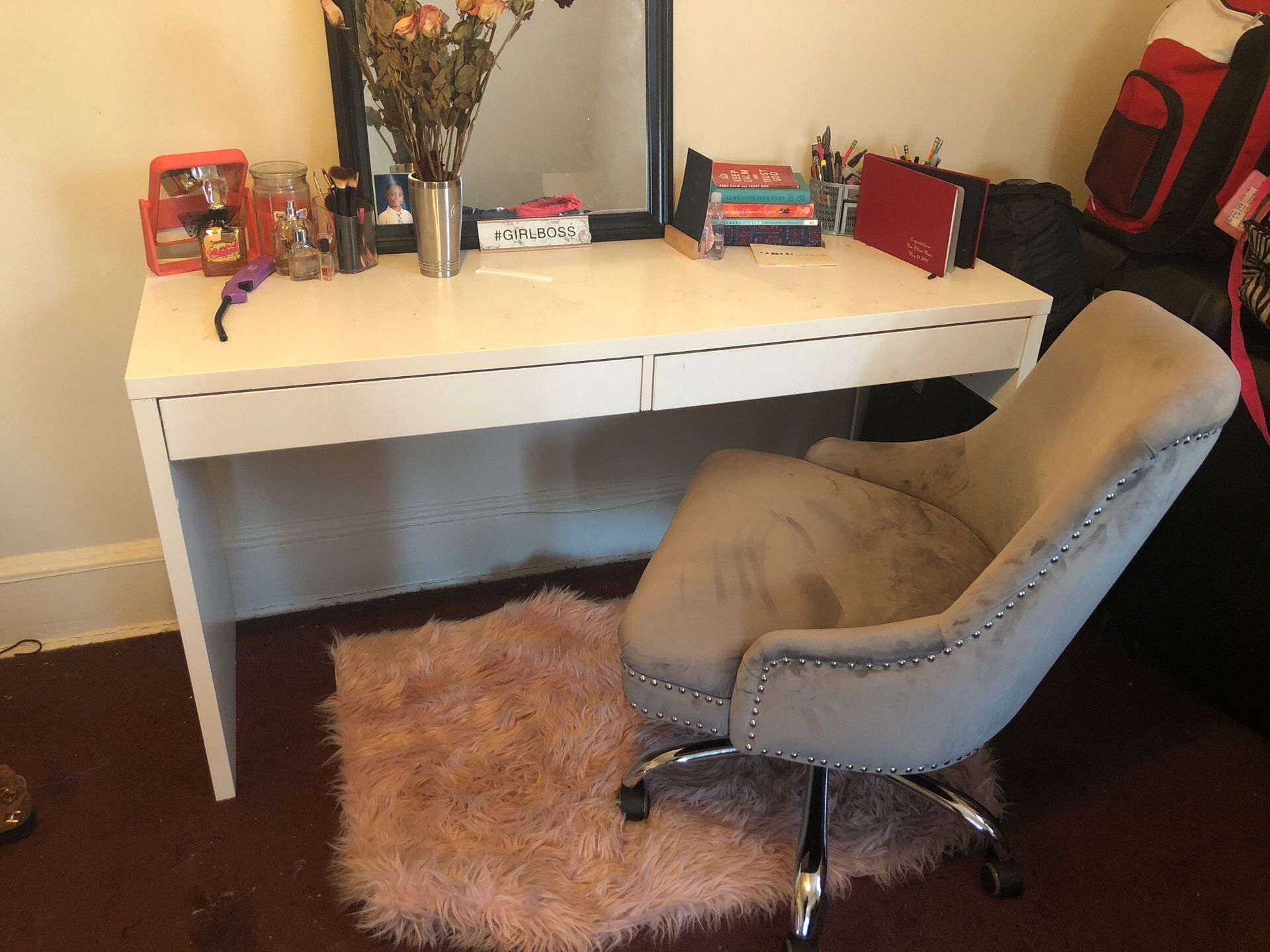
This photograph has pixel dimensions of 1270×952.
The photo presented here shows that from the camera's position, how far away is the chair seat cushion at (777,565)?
1.16 m

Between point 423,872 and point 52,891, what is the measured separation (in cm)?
52

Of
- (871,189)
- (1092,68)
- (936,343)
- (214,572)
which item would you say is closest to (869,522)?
(936,343)

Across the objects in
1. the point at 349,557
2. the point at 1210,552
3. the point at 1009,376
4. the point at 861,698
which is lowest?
the point at 349,557

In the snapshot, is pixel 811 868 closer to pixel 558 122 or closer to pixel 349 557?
pixel 349 557

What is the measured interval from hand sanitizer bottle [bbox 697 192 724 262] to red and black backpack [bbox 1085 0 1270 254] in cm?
75

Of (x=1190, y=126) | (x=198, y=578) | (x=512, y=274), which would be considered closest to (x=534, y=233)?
(x=512, y=274)

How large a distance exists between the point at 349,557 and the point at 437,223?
29.7 inches

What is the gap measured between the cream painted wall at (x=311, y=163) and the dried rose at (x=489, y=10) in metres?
0.34

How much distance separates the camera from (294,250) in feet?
4.69

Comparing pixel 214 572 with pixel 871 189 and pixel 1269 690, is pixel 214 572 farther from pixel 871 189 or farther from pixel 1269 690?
pixel 1269 690

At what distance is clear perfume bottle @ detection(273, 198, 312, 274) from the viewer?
143cm

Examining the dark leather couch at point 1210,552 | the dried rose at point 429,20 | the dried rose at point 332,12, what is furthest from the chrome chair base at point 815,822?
the dried rose at point 332,12

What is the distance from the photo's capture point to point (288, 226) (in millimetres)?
1431

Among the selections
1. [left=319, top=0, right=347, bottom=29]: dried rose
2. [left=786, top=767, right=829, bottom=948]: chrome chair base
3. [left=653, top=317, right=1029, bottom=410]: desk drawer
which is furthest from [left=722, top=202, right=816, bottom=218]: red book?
[left=786, top=767, right=829, bottom=948]: chrome chair base
